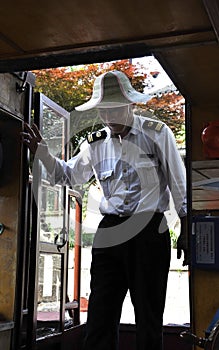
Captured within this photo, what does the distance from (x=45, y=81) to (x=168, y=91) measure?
5.04 feet

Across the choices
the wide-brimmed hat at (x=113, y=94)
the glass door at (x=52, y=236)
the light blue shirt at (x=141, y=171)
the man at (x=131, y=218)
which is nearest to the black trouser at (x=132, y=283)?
the man at (x=131, y=218)

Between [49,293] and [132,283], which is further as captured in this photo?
[49,293]

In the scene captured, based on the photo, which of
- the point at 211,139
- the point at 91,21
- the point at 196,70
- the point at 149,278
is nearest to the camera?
the point at 91,21

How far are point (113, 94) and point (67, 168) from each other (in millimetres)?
664

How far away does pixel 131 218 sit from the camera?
3232 mm

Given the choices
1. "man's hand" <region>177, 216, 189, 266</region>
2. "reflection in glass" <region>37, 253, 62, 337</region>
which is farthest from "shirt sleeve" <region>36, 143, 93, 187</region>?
"reflection in glass" <region>37, 253, 62, 337</region>

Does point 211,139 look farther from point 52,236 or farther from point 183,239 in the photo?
point 52,236

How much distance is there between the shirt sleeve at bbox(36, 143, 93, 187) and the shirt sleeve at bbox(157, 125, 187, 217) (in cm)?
59

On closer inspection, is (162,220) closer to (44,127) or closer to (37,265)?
(37,265)

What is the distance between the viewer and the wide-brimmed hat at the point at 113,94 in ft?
10.7

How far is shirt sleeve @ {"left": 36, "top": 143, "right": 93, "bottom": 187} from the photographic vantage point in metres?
3.50

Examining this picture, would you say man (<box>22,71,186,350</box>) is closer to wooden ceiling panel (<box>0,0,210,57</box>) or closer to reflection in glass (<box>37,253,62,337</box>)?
wooden ceiling panel (<box>0,0,210,57</box>)

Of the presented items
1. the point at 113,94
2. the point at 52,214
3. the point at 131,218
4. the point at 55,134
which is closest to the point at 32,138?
the point at 113,94

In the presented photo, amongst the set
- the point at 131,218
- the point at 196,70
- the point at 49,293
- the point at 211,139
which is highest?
the point at 196,70
